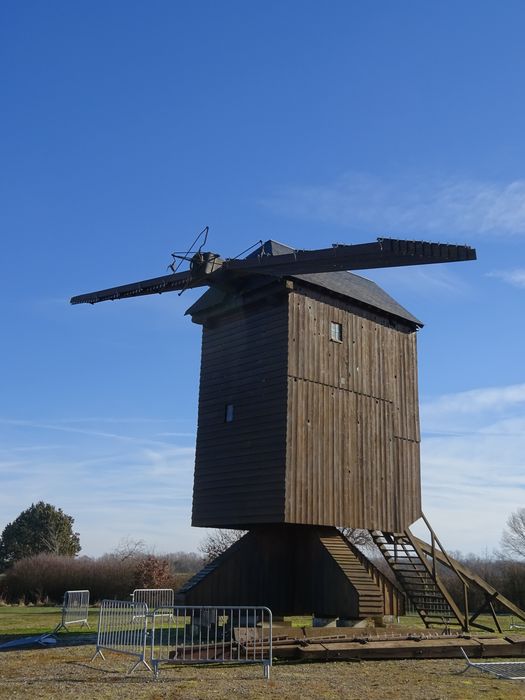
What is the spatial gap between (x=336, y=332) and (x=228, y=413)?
4.04 m

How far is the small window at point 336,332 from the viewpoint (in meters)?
Result: 21.4

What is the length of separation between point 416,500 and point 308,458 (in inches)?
197

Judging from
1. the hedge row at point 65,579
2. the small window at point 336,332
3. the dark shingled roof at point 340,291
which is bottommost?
the hedge row at point 65,579

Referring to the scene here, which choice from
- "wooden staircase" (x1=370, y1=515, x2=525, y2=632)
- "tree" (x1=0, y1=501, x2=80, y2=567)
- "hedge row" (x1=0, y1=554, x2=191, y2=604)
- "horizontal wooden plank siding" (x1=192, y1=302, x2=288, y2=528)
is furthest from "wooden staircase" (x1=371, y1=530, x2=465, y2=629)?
"tree" (x1=0, y1=501, x2=80, y2=567)

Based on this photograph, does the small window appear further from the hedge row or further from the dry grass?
the hedge row

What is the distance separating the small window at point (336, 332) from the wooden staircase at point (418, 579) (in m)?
5.76

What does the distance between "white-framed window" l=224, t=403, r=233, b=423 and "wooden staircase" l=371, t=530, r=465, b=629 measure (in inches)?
210

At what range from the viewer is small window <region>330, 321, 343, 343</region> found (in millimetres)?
21391

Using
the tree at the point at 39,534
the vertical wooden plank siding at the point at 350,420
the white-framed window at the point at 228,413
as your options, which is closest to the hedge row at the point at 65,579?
the tree at the point at 39,534

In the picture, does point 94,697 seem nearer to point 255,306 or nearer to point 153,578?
point 255,306

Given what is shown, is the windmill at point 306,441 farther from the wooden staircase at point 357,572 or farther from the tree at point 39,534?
the tree at point 39,534

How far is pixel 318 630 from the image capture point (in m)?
16.7

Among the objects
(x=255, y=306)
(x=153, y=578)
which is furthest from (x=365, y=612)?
(x=153, y=578)

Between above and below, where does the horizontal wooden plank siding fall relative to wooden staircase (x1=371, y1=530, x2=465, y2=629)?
above
